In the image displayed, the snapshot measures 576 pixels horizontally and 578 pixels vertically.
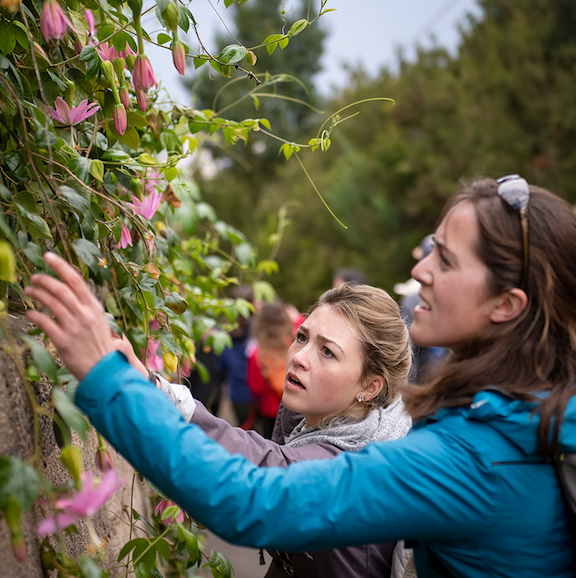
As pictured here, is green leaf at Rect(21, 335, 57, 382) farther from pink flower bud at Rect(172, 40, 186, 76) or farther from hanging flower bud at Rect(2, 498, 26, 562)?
pink flower bud at Rect(172, 40, 186, 76)

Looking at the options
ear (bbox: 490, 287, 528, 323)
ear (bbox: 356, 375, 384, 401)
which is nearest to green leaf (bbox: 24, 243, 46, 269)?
ear (bbox: 490, 287, 528, 323)

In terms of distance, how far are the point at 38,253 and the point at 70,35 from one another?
1.88ft

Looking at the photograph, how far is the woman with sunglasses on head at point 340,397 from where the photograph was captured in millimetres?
1229

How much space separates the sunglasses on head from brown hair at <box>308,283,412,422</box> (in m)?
0.64

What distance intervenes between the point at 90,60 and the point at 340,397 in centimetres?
99

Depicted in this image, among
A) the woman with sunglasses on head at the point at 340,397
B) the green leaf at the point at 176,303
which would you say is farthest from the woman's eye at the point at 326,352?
the green leaf at the point at 176,303

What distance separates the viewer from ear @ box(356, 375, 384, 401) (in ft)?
4.92

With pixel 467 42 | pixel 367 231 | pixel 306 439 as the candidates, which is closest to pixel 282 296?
pixel 367 231

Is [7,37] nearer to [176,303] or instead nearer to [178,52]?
[178,52]

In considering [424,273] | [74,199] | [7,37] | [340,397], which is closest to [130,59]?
[7,37]

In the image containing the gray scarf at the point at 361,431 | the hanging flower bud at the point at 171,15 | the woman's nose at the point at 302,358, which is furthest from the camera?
the woman's nose at the point at 302,358

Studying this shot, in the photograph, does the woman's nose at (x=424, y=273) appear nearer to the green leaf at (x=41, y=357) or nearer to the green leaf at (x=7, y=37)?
the green leaf at (x=41, y=357)

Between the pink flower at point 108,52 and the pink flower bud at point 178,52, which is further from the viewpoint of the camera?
the pink flower at point 108,52

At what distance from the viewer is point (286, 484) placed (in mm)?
795
